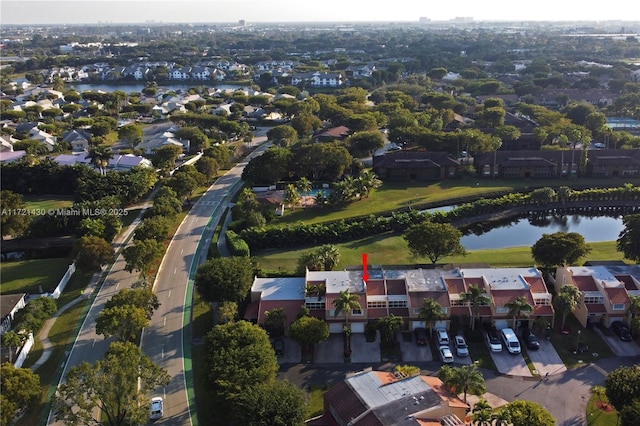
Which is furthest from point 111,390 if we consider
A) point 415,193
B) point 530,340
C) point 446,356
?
point 415,193

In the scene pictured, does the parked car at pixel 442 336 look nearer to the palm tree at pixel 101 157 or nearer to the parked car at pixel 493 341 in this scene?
the parked car at pixel 493 341

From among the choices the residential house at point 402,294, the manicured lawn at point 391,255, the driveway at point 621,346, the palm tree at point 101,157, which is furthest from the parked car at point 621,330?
the palm tree at point 101,157

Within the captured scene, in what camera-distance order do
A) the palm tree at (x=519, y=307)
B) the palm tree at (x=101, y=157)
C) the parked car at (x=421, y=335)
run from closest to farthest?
the palm tree at (x=519, y=307) < the parked car at (x=421, y=335) < the palm tree at (x=101, y=157)

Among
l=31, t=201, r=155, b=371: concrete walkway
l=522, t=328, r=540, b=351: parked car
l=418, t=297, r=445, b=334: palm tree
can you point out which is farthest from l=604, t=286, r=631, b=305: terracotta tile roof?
l=31, t=201, r=155, b=371: concrete walkway

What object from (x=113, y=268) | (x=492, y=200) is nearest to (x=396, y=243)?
(x=492, y=200)

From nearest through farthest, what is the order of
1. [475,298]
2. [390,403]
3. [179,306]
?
[390,403] < [475,298] < [179,306]

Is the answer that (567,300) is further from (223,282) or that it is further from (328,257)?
(223,282)

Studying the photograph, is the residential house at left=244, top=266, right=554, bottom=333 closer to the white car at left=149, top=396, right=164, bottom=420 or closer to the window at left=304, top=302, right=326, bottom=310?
the window at left=304, top=302, right=326, bottom=310
